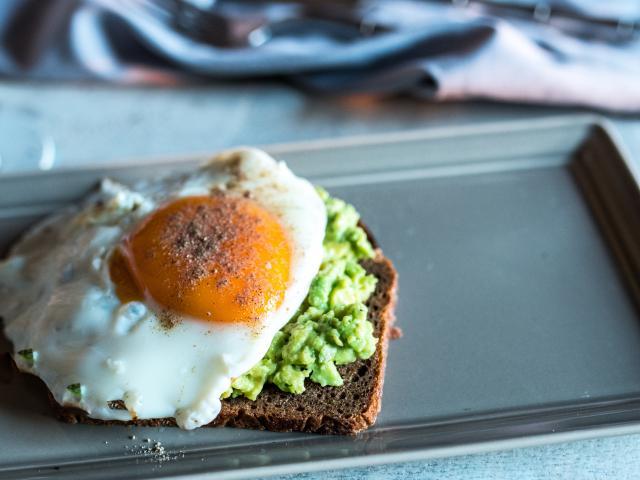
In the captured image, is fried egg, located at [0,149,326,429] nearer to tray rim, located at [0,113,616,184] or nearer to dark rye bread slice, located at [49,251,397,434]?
dark rye bread slice, located at [49,251,397,434]

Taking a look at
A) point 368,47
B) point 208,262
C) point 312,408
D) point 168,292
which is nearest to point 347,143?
point 368,47

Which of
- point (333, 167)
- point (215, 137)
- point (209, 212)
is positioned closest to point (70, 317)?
point (209, 212)

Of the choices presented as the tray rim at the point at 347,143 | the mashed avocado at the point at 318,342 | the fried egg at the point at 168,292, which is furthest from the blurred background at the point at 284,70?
the mashed avocado at the point at 318,342

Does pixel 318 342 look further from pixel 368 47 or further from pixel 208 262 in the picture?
pixel 368 47

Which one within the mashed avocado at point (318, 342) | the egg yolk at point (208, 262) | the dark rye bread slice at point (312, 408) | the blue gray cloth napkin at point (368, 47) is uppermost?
the blue gray cloth napkin at point (368, 47)

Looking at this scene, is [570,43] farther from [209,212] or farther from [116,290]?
[116,290]

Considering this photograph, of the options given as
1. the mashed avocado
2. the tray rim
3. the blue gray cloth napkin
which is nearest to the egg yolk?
the mashed avocado

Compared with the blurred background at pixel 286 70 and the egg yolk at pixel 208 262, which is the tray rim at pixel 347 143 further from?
the egg yolk at pixel 208 262
